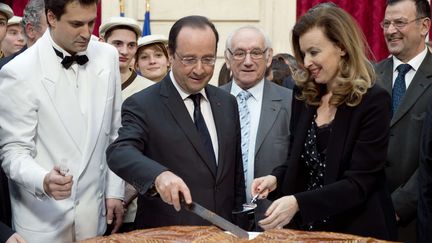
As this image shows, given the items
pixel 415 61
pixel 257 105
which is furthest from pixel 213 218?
pixel 415 61

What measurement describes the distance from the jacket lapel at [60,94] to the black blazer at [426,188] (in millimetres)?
1359

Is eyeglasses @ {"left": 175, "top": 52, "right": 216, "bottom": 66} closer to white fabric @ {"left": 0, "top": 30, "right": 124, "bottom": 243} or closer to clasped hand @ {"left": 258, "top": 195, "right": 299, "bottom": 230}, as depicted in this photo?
white fabric @ {"left": 0, "top": 30, "right": 124, "bottom": 243}

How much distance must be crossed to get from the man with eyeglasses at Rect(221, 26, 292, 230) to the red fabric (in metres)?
2.98

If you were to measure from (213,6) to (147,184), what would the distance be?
470 cm

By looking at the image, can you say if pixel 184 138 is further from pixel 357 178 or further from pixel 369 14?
pixel 369 14

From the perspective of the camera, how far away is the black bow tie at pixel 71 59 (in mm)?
3410

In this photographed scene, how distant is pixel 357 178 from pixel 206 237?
74 centimetres

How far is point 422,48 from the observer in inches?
176

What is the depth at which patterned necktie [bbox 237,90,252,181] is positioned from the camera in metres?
4.28

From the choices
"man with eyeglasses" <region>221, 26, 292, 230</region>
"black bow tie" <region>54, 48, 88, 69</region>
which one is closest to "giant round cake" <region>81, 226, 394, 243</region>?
"black bow tie" <region>54, 48, 88, 69</region>

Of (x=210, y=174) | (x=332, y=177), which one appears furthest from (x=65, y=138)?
(x=332, y=177)

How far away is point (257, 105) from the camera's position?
4.46 meters

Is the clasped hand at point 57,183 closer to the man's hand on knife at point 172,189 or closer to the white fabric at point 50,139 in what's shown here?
the white fabric at point 50,139

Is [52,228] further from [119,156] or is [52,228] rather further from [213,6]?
[213,6]
